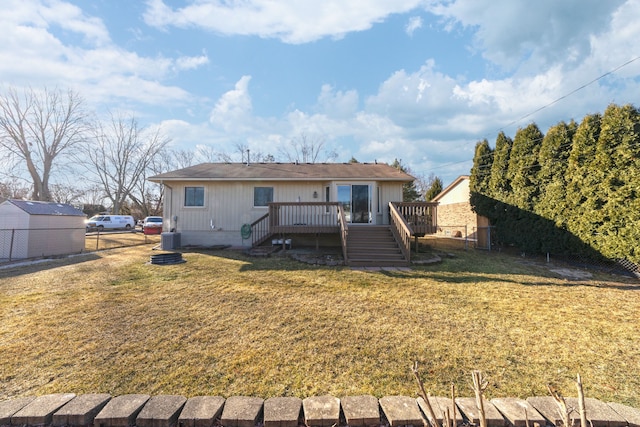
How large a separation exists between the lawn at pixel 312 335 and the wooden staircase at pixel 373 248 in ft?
5.15

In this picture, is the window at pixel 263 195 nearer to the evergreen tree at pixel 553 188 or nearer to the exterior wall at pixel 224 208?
the exterior wall at pixel 224 208

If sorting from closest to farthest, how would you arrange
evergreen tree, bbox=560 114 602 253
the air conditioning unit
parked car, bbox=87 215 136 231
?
evergreen tree, bbox=560 114 602 253 < the air conditioning unit < parked car, bbox=87 215 136 231

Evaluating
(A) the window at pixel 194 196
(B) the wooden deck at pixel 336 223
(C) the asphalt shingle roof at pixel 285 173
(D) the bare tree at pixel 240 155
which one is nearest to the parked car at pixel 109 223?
(D) the bare tree at pixel 240 155

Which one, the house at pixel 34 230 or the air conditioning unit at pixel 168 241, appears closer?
the house at pixel 34 230

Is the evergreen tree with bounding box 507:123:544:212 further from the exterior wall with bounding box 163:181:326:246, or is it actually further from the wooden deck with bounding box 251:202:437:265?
the exterior wall with bounding box 163:181:326:246

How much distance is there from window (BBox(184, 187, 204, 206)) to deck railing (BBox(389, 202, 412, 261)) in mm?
8122

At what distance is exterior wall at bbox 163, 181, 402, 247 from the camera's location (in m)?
11.7

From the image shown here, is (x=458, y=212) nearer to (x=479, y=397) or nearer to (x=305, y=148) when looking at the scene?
(x=479, y=397)

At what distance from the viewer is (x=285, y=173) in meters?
12.0

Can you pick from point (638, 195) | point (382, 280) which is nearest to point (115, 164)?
point (382, 280)

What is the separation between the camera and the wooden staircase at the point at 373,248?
824cm

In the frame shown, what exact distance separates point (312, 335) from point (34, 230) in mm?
12526

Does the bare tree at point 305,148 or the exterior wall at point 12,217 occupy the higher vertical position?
the bare tree at point 305,148

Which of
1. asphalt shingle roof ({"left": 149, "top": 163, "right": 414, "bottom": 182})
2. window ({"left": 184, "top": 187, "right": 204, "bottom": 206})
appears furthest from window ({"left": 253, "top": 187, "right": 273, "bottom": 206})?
window ({"left": 184, "top": 187, "right": 204, "bottom": 206})
